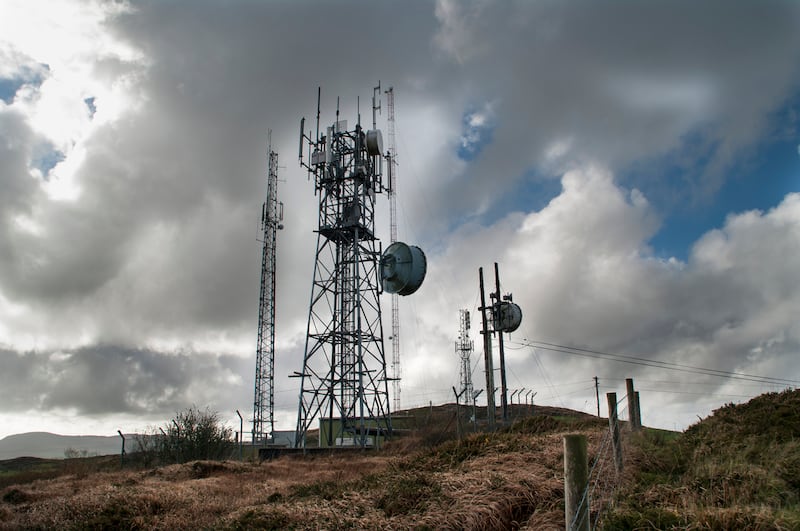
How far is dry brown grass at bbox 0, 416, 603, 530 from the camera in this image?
1111 cm

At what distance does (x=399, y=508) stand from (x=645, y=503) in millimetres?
4633

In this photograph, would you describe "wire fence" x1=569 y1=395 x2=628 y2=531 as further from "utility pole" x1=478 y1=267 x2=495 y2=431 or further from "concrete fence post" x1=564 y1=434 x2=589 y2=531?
"utility pole" x1=478 y1=267 x2=495 y2=431

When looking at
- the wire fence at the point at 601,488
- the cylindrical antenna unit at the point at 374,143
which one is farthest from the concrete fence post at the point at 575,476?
the cylindrical antenna unit at the point at 374,143

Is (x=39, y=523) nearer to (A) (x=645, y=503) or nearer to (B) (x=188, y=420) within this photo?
(A) (x=645, y=503)

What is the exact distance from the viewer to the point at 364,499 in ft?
42.8

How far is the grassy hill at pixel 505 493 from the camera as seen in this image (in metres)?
9.88

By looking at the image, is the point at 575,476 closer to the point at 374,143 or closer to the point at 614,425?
the point at 614,425

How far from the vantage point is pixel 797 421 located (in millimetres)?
14461

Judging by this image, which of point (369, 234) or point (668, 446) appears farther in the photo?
point (369, 234)

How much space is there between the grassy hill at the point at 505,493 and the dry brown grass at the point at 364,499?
3 cm

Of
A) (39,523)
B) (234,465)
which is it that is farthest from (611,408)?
(234,465)

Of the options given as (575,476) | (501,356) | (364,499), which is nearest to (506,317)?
(501,356)

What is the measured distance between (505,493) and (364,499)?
3275 millimetres

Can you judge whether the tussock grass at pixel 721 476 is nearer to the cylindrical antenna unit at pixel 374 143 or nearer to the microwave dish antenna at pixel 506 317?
the microwave dish antenna at pixel 506 317
